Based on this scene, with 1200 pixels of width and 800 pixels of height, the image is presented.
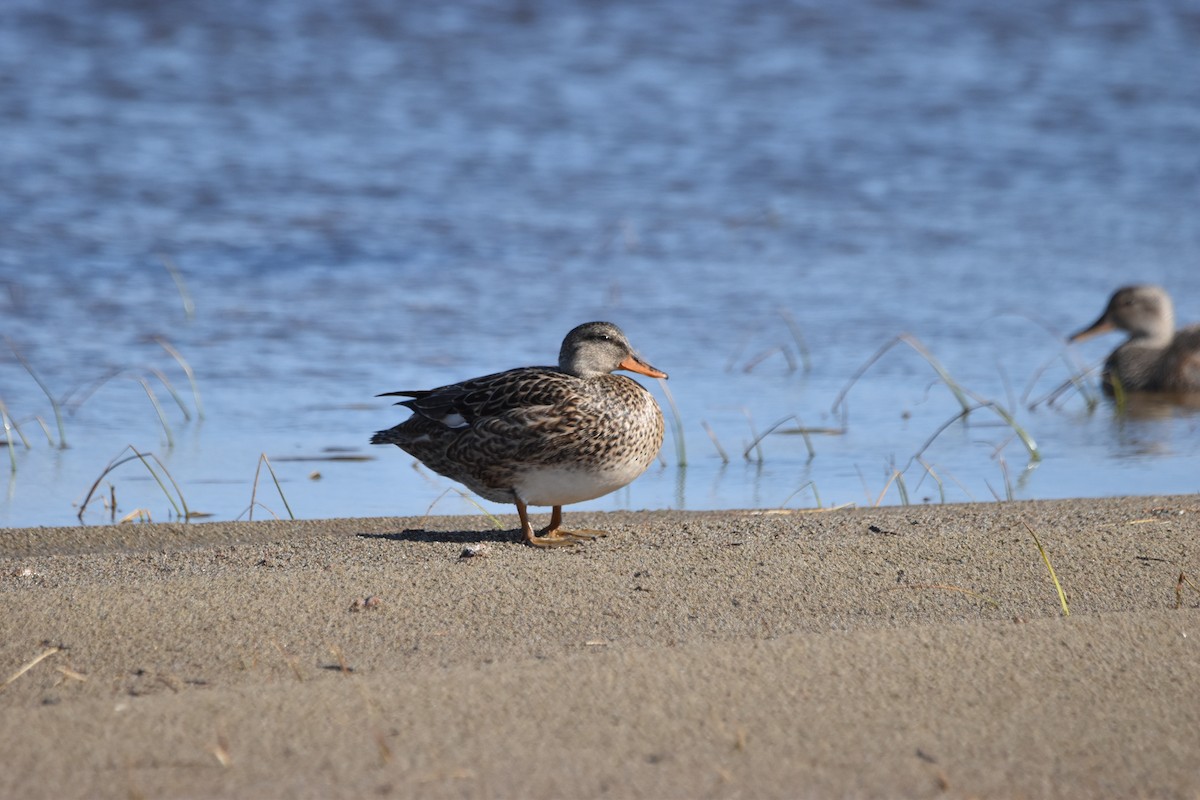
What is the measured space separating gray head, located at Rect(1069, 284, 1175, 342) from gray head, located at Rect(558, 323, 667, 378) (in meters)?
4.79

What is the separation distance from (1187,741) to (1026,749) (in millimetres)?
366

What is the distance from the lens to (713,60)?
16.5m

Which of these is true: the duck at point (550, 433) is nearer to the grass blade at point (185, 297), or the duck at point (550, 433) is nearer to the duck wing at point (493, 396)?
the duck wing at point (493, 396)

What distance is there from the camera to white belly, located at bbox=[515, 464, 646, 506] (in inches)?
206

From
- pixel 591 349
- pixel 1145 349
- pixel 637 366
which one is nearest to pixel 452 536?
pixel 591 349

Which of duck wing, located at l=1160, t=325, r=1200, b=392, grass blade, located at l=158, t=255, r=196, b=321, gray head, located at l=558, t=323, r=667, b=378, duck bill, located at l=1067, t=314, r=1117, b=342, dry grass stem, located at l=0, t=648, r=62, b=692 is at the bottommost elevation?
duck wing, located at l=1160, t=325, r=1200, b=392

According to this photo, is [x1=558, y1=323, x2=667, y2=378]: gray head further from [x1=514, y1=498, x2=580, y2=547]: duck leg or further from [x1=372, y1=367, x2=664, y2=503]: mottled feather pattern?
[x1=514, y1=498, x2=580, y2=547]: duck leg

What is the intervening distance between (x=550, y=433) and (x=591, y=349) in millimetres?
532

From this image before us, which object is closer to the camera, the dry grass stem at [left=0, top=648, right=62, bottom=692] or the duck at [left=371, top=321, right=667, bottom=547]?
the dry grass stem at [left=0, top=648, right=62, bottom=692]

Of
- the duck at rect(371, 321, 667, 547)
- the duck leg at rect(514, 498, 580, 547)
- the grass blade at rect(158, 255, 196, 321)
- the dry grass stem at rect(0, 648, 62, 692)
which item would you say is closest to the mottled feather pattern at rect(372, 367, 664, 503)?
the duck at rect(371, 321, 667, 547)

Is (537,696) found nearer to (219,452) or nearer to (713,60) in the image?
(219,452)

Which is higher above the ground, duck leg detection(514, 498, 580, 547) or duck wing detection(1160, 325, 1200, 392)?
duck leg detection(514, 498, 580, 547)

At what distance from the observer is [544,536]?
207 inches

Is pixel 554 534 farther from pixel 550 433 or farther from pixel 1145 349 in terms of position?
pixel 1145 349
